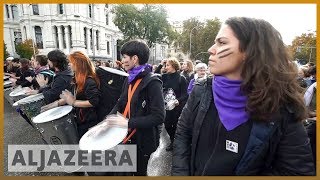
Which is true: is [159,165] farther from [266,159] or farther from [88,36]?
Result: [88,36]

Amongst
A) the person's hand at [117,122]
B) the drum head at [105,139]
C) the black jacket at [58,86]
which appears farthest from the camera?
the black jacket at [58,86]

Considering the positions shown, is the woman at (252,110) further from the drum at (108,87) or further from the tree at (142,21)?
the tree at (142,21)

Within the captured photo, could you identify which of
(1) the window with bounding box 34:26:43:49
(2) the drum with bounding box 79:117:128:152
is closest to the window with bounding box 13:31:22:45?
(1) the window with bounding box 34:26:43:49

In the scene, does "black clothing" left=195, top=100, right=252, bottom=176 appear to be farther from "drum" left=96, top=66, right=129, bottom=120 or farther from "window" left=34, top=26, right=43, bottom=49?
"window" left=34, top=26, right=43, bottom=49

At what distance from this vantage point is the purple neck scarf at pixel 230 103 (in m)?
1.30

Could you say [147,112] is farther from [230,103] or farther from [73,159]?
[73,159]

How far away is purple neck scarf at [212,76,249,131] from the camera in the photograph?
4.27 ft

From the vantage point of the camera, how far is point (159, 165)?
423 cm

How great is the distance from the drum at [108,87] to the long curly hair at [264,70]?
204cm

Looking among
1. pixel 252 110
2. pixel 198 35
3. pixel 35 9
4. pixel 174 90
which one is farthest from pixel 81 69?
pixel 35 9

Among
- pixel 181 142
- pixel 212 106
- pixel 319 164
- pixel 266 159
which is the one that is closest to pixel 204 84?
pixel 212 106

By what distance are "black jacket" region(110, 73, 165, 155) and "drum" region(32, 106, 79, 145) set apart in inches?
42.6

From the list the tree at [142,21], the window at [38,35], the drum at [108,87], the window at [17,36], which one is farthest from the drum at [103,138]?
the window at [17,36]

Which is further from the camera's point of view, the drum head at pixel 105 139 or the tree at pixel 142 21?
the tree at pixel 142 21
